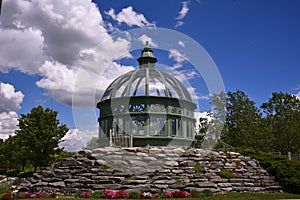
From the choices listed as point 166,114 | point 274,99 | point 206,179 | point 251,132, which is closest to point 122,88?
point 166,114

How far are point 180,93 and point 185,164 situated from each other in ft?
17.4

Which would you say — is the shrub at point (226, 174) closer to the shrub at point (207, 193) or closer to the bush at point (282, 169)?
the bush at point (282, 169)

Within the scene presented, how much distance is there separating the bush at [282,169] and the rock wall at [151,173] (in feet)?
1.18

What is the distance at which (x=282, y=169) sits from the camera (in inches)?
617

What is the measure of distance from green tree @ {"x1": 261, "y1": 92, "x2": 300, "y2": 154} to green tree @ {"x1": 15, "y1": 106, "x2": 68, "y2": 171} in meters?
25.2

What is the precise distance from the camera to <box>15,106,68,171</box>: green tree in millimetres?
23594

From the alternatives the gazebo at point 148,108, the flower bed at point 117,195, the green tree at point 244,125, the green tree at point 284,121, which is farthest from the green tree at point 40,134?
the green tree at point 284,121

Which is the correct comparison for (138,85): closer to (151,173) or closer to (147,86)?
(147,86)

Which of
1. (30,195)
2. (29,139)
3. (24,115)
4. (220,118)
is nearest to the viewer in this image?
(30,195)

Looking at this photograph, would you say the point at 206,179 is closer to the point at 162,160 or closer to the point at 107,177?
the point at 162,160

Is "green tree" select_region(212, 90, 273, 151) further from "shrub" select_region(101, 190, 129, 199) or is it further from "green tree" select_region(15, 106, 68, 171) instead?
"shrub" select_region(101, 190, 129, 199)

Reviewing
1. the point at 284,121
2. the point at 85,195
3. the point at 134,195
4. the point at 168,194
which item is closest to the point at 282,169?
the point at 168,194

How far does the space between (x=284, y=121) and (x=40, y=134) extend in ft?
101

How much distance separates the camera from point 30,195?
12.7m
